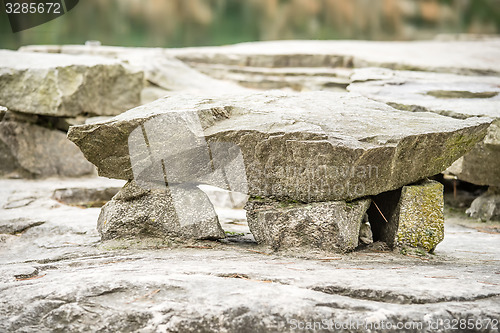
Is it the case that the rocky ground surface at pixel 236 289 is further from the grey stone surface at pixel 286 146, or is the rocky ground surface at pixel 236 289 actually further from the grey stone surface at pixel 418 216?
the grey stone surface at pixel 286 146

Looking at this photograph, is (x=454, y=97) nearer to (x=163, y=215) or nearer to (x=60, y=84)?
(x=163, y=215)

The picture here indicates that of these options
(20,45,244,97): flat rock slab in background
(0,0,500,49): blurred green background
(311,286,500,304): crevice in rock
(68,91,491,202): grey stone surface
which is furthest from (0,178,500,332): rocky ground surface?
(0,0,500,49): blurred green background

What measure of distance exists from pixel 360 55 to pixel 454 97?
2.40 m

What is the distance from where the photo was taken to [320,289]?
8.03 feet

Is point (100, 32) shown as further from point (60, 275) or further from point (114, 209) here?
point (60, 275)

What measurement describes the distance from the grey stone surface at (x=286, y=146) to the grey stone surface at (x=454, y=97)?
137 cm

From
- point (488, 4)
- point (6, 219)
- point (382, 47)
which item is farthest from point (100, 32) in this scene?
point (488, 4)

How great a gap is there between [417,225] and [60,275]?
6.42 ft

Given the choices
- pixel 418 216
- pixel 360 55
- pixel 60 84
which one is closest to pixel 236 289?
pixel 418 216

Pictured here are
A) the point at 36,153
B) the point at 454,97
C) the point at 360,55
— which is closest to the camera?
the point at 454,97

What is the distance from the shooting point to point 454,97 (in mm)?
5551

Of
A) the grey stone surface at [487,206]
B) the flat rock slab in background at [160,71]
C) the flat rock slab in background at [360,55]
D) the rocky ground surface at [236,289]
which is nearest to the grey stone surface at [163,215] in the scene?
the rocky ground surface at [236,289]

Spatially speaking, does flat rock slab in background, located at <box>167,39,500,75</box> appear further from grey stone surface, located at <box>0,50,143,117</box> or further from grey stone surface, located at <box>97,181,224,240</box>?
grey stone surface, located at <box>97,181,224,240</box>

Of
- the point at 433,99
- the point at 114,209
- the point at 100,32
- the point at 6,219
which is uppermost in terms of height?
the point at 100,32
